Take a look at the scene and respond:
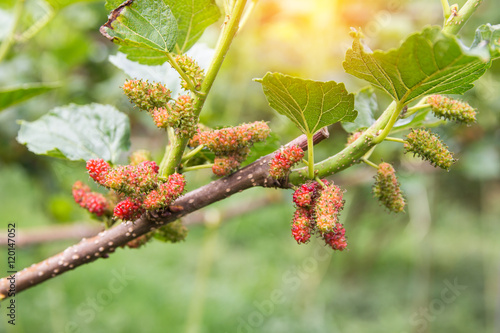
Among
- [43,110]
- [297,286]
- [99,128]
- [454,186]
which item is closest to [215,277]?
[297,286]

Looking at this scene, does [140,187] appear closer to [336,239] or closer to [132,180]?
[132,180]

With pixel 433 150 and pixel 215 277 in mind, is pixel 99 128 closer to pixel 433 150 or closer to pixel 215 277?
pixel 433 150

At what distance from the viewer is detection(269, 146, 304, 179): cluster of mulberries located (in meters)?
0.55

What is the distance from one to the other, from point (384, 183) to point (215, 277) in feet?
10.9

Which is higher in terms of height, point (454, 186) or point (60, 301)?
point (454, 186)

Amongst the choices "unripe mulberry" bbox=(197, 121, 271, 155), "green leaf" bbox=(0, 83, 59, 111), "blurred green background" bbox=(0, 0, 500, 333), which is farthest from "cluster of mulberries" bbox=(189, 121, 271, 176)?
"blurred green background" bbox=(0, 0, 500, 333)

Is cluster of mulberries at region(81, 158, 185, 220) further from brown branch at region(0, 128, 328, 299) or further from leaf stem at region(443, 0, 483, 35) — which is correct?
leaf stem at region(443, 0, 483, 35)

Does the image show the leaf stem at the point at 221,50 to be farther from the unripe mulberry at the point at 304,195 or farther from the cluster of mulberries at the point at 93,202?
the cluster of mulberries at the point at 93,202

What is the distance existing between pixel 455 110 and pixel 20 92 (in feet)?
2.46

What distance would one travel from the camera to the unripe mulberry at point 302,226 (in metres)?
0.52

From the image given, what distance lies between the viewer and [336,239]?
54cm

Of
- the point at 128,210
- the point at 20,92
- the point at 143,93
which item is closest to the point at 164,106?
the point at 143,93

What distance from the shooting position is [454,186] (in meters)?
2.84

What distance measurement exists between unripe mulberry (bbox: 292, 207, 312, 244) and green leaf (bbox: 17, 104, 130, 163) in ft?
1.15
